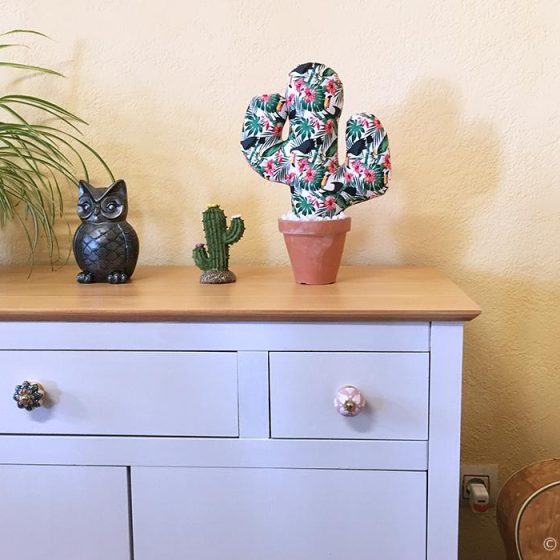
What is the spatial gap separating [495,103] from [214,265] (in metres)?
0.68

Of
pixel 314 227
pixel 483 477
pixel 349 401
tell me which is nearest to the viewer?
pixel 349 401

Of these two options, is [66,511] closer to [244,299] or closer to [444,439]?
[244,299]

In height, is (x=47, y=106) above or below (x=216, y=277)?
above

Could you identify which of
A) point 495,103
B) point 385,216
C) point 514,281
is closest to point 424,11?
point 495,103

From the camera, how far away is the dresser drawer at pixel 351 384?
931mm

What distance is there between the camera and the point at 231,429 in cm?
96

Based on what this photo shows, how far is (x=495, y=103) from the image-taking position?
130cm

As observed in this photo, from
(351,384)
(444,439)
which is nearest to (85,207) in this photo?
→ (351,384)

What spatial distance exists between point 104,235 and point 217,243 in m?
0.20

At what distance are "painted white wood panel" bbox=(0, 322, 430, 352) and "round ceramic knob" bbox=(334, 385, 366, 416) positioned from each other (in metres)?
0.06

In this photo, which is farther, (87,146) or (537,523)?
(87,146)

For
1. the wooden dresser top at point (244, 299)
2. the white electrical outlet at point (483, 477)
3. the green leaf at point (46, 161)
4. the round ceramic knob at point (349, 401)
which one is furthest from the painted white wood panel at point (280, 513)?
the green leaf at point (46, 161)

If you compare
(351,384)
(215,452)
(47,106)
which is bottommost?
(215,452)

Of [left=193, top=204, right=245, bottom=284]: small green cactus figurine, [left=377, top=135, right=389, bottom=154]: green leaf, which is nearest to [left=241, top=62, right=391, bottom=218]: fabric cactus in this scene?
[left=377, top=135, right=389, bottom=154]: green leaf
